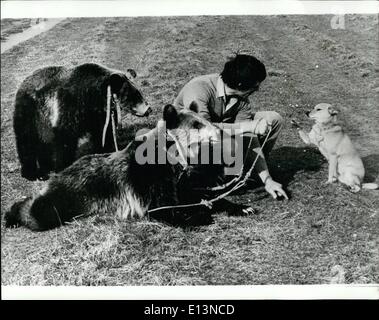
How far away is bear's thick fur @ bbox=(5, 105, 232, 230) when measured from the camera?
Answer: 12.5 feet

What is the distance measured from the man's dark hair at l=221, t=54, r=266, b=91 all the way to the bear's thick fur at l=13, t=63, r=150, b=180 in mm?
957

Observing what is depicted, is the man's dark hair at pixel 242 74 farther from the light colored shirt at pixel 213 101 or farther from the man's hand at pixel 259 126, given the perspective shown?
the man's hand at pixel 259 126

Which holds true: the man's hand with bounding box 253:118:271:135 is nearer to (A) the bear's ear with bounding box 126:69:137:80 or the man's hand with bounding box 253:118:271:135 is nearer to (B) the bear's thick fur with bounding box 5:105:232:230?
(B) the bear's thick fur with bounding box 5:105:232:230

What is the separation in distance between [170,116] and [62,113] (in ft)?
3.53

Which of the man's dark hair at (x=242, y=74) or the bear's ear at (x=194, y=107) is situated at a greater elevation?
the man's dark hair at (x=242, y=74)

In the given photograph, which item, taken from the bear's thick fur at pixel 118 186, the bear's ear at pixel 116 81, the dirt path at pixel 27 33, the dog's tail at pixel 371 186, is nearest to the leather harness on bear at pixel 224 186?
the bear's thick fur at pixel 118 186

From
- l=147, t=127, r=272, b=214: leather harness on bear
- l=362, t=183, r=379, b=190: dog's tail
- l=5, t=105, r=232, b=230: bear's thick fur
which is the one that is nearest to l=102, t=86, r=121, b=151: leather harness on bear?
l=5, t=105, r=232, b=230: bear's thick fur

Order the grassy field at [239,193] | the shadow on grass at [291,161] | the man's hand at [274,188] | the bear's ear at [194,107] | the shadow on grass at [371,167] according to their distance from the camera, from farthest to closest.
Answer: the shadow on grass at [291,161] → the shadow on grass at [371,167] → the man's hand at [274,188] → the bear's ear at [194,107] → the grassy field at [239,193]

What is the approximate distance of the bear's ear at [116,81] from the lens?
424 cm

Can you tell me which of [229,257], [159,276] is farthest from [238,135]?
[159,276]

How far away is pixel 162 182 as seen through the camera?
3844mm

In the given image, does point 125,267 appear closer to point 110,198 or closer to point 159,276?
point 159,276

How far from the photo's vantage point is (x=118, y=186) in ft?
12.6
